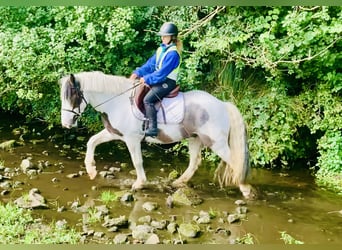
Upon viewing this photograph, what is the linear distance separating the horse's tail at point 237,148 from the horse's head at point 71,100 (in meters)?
1.70

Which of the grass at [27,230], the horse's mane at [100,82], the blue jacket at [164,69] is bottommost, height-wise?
the grass at [27,230]

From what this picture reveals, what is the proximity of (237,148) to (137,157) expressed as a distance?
1.18 metres

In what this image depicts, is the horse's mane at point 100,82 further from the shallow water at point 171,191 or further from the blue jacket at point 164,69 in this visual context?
the shallow water at point 171,191

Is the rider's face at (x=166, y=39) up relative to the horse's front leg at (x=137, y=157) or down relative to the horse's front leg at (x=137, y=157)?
up

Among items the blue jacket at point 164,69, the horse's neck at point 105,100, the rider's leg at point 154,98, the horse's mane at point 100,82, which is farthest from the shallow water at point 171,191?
the blue jacket at point 164,69

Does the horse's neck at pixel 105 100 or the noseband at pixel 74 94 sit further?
the horse's neck at pixel 105 100

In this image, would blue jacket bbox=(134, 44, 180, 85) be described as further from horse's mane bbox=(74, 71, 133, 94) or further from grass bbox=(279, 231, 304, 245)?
grass bbox=(279, 231, 304, 245)

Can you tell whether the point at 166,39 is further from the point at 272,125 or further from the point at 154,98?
the point at 272,125

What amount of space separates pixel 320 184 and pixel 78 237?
3.38 m

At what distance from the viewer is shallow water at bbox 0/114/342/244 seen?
4.95 meters

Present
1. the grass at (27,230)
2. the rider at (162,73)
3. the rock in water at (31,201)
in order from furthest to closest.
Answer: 1. the rider at (162,73)
2. the rock in water at (31,201)
3. the grass at (27,230)

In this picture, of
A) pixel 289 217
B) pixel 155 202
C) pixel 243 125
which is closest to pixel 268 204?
pixel 289 217

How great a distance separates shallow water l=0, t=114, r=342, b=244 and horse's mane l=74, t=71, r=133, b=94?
1185mm

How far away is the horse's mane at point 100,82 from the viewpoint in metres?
5.53
